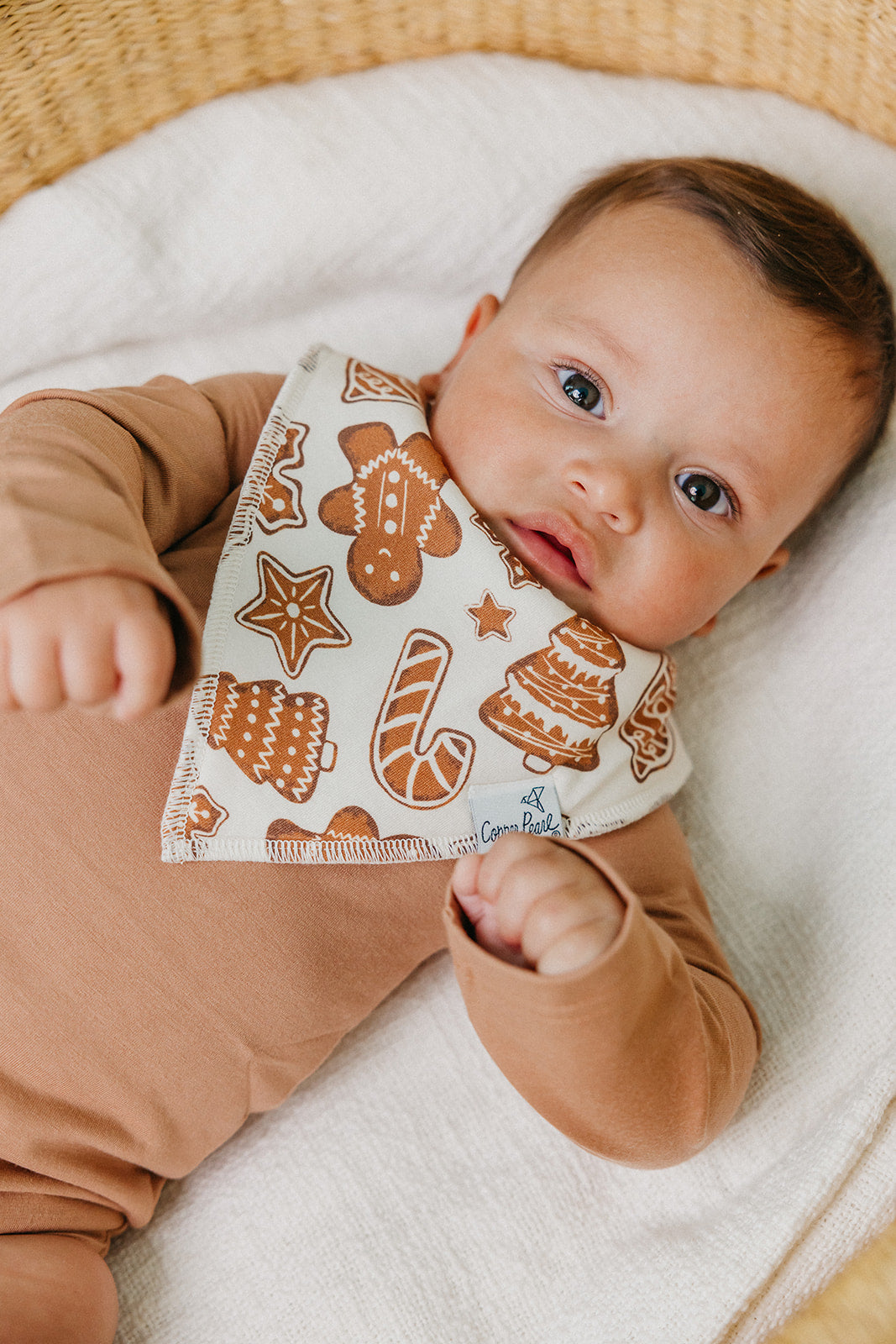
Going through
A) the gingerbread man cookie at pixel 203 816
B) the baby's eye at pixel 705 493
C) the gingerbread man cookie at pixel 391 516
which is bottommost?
the gingerbread man cookie at pixel 203 816

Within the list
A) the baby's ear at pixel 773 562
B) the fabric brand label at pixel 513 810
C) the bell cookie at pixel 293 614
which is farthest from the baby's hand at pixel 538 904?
the baby's ear at pixel 773 562

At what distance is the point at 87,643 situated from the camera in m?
0.66

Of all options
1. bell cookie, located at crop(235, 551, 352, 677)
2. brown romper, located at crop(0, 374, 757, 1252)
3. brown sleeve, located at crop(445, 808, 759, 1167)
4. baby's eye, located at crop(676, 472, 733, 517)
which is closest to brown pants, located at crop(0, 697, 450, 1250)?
brown romper, located at crop(0, 374, 757, 1252)

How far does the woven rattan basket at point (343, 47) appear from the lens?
1262 millimetres

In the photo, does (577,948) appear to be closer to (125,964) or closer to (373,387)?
(125,964)

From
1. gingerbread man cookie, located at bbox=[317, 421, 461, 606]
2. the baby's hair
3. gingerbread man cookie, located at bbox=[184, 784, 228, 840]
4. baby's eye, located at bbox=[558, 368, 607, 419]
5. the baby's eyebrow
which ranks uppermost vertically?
Result: the baby's hair

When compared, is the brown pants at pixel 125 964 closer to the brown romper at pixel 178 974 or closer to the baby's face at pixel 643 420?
the brown romper at pixel 178 974

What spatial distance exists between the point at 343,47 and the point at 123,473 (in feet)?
2.70

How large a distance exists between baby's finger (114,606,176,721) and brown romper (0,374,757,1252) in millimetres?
193

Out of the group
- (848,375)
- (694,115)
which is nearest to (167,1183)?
(848,375)

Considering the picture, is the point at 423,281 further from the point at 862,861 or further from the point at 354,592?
the point at 862,861

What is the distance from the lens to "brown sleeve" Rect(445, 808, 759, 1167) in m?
0.80

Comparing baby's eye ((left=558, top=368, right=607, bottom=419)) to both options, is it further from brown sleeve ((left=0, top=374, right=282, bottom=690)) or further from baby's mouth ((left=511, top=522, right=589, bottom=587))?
brown sleeve ((left=0, top=374, right=282, bottom=690))

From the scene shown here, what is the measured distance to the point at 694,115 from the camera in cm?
139
